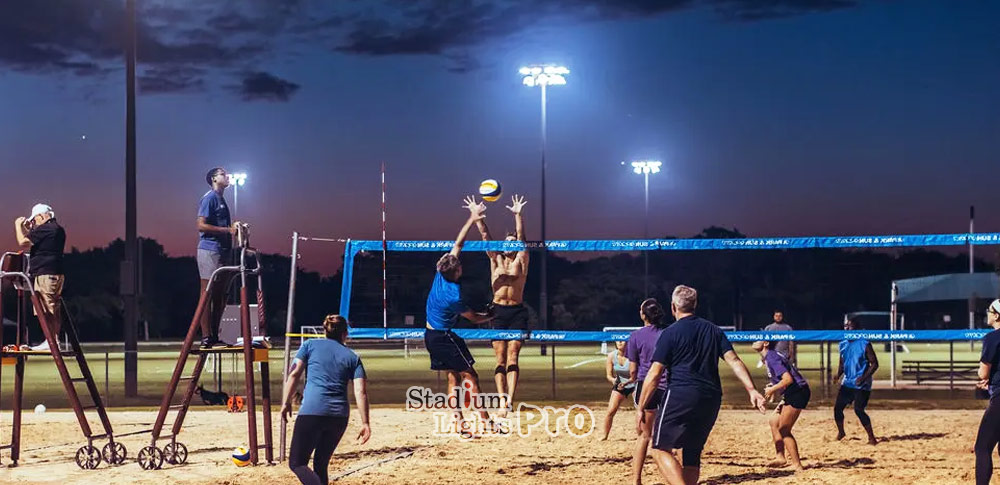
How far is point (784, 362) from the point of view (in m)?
11.8

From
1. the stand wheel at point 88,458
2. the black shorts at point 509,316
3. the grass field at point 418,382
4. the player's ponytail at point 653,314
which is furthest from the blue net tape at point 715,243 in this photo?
the grass field at point 418,382

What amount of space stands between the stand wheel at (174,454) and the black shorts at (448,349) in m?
2.76

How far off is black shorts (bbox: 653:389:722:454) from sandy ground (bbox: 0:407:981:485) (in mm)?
2530

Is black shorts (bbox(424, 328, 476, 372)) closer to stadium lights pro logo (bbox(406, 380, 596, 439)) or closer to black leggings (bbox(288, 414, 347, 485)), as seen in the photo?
stadium lights pro logo (bbox(406, 380, 596, 439))

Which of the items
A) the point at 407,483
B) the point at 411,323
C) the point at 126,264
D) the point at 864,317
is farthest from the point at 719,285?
the point at 407,483

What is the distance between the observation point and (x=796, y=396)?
38.0 ft

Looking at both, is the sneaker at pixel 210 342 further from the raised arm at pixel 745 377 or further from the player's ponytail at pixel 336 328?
the raised arm at pixel 745 377

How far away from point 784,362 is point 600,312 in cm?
4574

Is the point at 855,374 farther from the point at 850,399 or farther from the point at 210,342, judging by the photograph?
the point at 210,342

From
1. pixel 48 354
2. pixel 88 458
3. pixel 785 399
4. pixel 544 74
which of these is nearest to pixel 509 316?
pixel 785 399

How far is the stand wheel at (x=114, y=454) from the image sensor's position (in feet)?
40.6

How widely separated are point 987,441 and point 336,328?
5182 millimetres

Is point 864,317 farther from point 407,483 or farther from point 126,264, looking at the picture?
point 407,483

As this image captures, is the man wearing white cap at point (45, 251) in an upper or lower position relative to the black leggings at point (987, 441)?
upper
